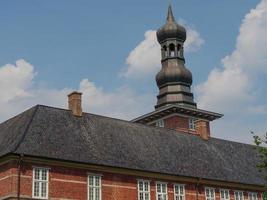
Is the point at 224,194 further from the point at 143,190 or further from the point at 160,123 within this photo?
the point at 160,123

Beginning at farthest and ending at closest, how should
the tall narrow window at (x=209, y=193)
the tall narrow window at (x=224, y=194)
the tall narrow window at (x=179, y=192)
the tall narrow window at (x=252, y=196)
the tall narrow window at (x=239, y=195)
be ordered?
the tall narrow window at (x=252, y=196) < the tall narrow window at (x=239, y=195) < the tall narrow window at (x=224, y=194) < the tall narrow window at (x=209, y=193) < the tall narrow window at (x=179, y=192)

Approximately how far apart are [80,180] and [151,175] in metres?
6.07

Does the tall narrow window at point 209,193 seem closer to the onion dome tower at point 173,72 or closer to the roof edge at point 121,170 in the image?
the roof edge at point 121,170

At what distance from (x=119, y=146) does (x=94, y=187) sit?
4.94m

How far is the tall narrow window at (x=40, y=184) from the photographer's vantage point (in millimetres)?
35188

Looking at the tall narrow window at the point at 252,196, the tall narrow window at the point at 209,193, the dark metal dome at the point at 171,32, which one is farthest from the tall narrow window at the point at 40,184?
the dark metal dome at the point at 171,32

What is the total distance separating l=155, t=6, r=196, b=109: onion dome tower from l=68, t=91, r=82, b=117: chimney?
1848cm

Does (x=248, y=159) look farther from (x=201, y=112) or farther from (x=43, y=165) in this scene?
(x=43, y=165)

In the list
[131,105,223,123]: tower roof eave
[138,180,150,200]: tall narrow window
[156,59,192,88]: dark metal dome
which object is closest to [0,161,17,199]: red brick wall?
[138,180,150,200]: tall narrow window

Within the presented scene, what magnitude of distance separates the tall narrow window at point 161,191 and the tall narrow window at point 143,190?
2.82 ft

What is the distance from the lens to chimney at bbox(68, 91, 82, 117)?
138 feet

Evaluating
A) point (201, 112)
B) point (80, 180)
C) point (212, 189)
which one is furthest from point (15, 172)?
point (201, 112)

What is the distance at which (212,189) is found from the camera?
4512cm

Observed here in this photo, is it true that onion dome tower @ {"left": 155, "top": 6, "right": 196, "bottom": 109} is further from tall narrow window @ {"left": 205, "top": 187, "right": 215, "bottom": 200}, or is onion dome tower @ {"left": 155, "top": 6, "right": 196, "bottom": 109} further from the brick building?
tall narrow window @ {"left": 205, "top": 187, "right": 215, "bottom": 200}
